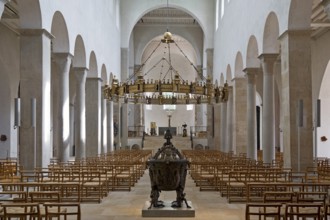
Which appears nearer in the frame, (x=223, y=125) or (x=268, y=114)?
(x=268, y=114)

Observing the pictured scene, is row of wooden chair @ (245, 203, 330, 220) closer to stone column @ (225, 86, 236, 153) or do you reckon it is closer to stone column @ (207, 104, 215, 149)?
stone column @ (225, 86, 236, 153)

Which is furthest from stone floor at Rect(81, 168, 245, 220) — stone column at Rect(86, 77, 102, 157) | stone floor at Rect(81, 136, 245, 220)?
stone column at Rect(86, 77, 102, 157)

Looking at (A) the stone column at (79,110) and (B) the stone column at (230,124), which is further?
(B) the stone column at (230,124)

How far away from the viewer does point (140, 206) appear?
11.7 meters

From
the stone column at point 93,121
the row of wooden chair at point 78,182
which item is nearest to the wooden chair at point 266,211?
the row of wooden chair at point 78,182

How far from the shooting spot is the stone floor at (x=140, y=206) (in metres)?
10.2

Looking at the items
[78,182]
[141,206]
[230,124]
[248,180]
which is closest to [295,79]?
[248,180]

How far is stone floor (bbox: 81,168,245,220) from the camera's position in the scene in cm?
1023

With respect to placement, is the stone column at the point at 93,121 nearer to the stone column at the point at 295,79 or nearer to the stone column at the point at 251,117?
the stone column at the point at 251,117

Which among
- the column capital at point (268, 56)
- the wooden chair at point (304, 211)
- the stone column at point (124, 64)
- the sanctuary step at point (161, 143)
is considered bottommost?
the sanctuary step at point (161, 143)

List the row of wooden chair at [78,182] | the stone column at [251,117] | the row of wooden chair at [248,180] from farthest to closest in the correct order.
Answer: the stone column at [251,117] < the row of wooden chair at [248,180] < the row of wooden chair at [78,182]

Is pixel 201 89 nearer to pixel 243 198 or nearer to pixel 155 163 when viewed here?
pixel 243 198

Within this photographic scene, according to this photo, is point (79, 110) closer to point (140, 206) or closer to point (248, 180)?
point (248, 180)

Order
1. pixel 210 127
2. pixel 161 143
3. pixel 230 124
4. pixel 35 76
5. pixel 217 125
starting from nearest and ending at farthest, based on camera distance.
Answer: pixel 35 76 < pixel 230 124 < pixel 217 125 < pixel 210 127 < pixel 161 143
